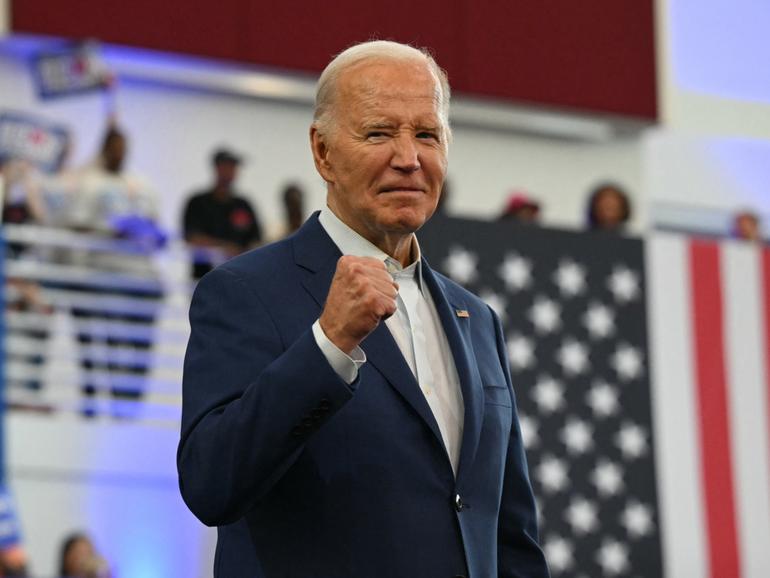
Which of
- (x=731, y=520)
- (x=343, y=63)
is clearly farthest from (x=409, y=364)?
(x=731, y=520)

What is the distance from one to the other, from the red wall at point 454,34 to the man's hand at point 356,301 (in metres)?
9.00

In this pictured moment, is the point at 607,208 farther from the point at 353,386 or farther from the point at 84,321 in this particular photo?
the point at 353,386

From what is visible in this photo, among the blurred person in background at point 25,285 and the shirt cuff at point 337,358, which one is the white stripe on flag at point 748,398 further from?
the shirt cuff at point 337,358

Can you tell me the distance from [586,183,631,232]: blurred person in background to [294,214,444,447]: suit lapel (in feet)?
26.7

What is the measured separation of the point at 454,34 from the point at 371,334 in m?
10.2

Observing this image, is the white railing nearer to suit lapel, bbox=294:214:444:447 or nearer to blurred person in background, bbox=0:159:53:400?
blurred person in background, bbox=0:159:53:400

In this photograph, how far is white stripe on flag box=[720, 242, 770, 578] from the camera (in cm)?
1071

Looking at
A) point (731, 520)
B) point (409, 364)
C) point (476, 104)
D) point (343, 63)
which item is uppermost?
point (476, 104)

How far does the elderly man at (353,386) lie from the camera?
89.7 inches

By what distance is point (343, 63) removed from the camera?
252 centimetres

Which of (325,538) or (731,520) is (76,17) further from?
(325,538)

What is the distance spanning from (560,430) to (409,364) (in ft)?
25.6

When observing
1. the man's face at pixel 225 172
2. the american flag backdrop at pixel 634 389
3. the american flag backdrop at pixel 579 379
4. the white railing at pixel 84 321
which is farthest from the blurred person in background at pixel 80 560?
the american flag backdrop at pixel 579 379

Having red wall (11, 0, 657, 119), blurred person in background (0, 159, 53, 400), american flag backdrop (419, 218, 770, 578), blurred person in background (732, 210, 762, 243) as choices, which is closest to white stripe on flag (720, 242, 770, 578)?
american flag backdrop (419, 218, 770, 578)
